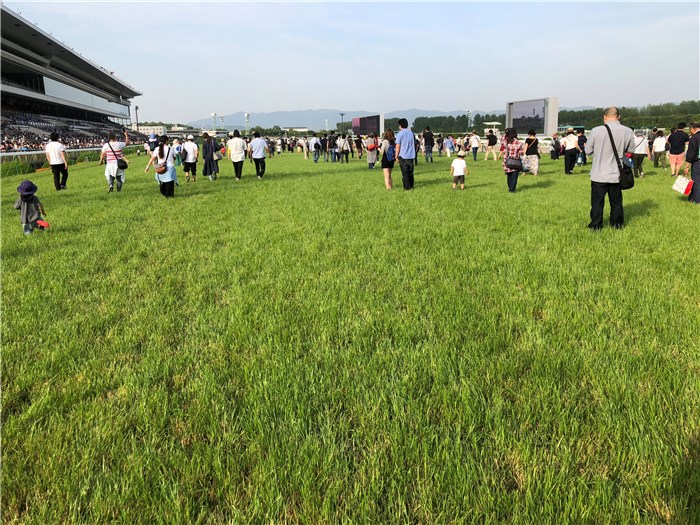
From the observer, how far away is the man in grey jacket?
268 inches

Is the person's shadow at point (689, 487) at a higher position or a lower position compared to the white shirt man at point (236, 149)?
lower

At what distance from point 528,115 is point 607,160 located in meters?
33.9

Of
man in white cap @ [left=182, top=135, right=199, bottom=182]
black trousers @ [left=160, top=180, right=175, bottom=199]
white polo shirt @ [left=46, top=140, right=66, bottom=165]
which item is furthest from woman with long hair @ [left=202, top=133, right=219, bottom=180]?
white polo shirt @ [left=46, top=140, right=66, bottom=165]

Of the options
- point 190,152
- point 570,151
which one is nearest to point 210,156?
point 190,152

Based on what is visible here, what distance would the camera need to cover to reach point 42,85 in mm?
57031

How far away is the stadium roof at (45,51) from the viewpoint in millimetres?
48906

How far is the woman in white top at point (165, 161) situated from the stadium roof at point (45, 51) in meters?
50.9

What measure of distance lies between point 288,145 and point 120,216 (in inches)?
1644

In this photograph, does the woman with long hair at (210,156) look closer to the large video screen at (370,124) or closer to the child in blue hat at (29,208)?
the child in blue hat at (29,208)

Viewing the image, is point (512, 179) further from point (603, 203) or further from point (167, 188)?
point (167, 188)

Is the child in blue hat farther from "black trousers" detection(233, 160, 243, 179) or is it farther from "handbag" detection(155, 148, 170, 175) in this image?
"black trousers" detection(233, 160, 243, 179)

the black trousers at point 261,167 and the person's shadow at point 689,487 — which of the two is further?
the black trousers at point 261,167

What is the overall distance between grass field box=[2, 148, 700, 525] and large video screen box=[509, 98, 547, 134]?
109 ft

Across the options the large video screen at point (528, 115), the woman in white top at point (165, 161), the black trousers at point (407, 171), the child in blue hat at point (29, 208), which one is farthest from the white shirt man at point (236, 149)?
the large video screen at point (528, 115)
